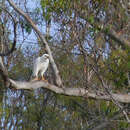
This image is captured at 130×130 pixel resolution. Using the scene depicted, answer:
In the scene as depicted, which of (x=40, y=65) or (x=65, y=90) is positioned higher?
(x=40, y=65)

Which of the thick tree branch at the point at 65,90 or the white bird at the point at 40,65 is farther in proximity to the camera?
the white bird at the point at 40,65

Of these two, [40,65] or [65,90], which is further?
[40,65]

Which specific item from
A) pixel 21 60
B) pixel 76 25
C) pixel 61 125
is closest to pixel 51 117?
pixel 61 125

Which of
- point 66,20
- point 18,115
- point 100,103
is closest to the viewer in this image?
point 66,20

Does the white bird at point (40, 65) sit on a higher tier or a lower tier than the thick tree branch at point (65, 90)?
higher

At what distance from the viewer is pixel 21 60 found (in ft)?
39.5

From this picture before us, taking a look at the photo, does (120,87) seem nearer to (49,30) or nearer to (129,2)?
(129,2)

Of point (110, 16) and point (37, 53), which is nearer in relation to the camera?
point (110, 16)

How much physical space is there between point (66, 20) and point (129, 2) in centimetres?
223

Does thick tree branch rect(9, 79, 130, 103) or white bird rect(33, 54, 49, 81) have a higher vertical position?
white bird rect(33, 54, 49, 81)

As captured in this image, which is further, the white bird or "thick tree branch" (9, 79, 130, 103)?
the white bird

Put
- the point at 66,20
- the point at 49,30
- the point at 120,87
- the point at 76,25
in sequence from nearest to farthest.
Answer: the point at 76,25, the point at 66,20, the point at 120,87, the point at 49,30

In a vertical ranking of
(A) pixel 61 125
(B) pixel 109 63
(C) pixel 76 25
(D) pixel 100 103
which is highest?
(C) pixel 76 25

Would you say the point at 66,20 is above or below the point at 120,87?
above
